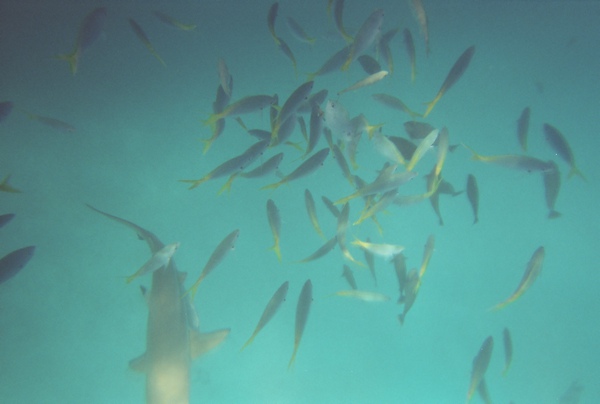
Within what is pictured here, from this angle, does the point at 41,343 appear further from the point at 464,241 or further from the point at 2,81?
the point at 464,241

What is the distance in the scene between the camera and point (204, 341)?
14.0 feet

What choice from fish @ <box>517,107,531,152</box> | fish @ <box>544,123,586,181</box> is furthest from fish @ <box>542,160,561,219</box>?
fish @ <box>517,107,531,152</box>

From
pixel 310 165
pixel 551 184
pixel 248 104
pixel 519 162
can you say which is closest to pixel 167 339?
pixel 310 165

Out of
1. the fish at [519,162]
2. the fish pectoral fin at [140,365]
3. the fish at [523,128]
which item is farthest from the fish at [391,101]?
the fish pectoral fin at [140,365]

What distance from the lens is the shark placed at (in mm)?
3850

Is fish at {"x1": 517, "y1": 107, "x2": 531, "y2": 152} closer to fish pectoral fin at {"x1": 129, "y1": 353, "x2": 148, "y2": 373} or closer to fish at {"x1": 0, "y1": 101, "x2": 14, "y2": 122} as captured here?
fish pectoral fin at {"x1": 129, "y1": 353, "x2": 148, "y2": 373}

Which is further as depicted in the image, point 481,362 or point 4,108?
point 4,108

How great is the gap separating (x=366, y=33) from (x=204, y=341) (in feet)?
11.7

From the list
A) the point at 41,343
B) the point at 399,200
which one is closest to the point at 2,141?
the point at 41,343

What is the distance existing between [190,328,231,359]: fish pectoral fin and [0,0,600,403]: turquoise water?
2.74m

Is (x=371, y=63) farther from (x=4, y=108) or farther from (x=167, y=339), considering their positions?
(x=4, y=108)

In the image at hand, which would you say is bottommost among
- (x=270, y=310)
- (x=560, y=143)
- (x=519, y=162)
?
(x=270, y=310)

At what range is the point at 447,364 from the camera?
12539 millimetres

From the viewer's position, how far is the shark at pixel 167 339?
385 cm
